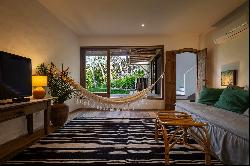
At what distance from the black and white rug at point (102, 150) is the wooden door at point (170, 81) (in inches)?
109

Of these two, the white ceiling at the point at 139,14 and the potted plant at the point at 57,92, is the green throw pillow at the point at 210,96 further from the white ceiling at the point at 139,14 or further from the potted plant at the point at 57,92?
the potted plant at the point at 57,92

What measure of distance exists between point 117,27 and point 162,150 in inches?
146

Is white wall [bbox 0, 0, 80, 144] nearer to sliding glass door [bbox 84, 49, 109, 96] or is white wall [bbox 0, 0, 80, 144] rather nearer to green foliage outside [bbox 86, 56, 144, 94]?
sliding glass door [bbox 84, 49, 109, 96]

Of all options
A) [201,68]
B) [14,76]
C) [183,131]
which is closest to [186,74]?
[201,68]

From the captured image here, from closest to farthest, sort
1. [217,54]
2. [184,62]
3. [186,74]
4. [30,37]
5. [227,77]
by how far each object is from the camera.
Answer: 1. [30,37]
2. [227,77]
3. [217,54]
4. [186,74]
5. [184,62]

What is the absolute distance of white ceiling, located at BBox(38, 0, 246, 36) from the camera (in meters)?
3.89

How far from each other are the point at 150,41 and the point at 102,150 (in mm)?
4479

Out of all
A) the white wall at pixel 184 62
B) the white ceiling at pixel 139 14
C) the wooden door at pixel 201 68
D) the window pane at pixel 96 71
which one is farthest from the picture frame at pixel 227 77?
the white wall at pixel 184 62

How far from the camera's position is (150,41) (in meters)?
6.53

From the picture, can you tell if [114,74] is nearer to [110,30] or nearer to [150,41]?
[150,41]

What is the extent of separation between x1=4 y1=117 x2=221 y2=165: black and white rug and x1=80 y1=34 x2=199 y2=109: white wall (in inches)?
117

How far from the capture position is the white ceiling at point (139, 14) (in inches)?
153

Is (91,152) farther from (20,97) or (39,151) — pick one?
(20,97)

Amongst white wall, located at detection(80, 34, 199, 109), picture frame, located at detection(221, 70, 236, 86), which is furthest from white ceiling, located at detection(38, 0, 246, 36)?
picture frame, located at detection(221, 70, 236, 86)
